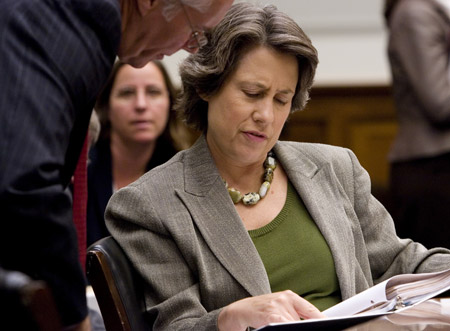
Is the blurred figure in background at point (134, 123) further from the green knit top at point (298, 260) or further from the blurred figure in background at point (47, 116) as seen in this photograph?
the blurred figure in background at point (47, 116)

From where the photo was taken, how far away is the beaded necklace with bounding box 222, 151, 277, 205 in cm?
229

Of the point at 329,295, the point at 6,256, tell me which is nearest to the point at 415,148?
the point at 329,295

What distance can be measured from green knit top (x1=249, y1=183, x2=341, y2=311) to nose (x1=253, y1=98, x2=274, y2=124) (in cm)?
25

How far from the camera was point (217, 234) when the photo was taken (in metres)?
2.16

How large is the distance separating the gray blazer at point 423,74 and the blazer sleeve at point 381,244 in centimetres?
180

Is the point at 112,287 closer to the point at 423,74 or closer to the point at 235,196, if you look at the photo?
the point at 235,196

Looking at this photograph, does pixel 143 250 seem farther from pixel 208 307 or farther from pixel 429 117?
pixel 429 117

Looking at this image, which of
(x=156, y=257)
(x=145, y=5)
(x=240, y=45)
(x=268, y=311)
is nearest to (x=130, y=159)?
(x=240, y=45)

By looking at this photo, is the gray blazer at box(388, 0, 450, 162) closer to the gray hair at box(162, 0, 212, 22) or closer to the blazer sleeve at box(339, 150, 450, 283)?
the blazer sleeve at box(339, 150, 450, 283)

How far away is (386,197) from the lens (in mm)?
5734

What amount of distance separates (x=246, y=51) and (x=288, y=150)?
1.08ft

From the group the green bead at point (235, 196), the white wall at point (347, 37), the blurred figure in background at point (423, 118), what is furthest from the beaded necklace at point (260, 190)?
the white wall at point (347, 37)

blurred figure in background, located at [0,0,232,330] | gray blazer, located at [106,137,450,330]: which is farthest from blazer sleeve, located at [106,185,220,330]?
blurred figure in background, located at [0,0,232,330]

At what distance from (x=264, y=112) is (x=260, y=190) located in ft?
0.70
